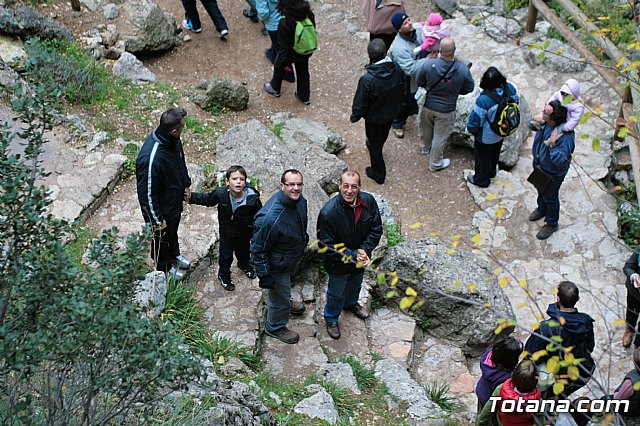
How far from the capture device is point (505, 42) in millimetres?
10336

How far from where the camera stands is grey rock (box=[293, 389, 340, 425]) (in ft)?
16.4

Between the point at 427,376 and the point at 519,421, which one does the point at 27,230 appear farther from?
the point at 427,376

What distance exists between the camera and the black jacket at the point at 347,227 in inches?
217

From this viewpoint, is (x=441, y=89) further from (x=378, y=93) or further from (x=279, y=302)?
(x=279, y=302)

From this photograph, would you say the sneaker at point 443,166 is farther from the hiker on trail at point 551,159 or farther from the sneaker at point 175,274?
the sneaker at point 175,274

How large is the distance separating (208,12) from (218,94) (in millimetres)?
1926

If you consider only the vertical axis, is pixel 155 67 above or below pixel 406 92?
below

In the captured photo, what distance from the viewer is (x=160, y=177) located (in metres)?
5.55

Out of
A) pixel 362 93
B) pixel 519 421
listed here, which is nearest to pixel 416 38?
pixel 362 93

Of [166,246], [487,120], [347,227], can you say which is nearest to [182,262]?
[166,246]

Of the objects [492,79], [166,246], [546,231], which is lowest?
[546,231]

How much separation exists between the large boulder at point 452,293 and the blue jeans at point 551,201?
1.30 metres

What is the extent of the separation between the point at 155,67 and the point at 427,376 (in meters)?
5.96

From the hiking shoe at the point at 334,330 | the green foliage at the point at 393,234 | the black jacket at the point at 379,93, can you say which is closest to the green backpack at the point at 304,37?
the black jacket at the point at 379,93
